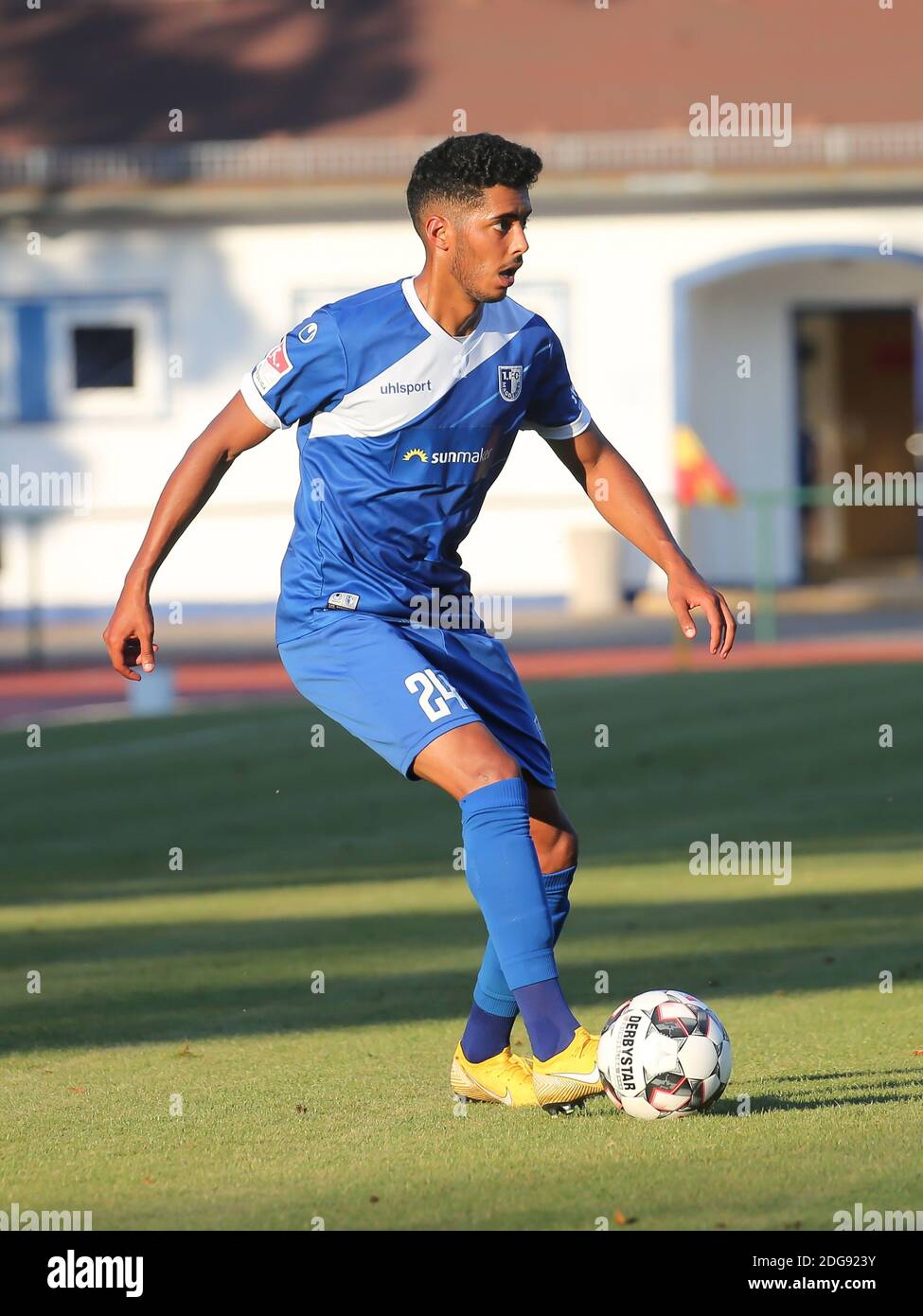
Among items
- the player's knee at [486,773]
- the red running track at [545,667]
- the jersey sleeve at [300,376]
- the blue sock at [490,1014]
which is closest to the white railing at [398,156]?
the red running track at [545,667]

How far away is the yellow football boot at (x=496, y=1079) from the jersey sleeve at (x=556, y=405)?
1.55 m

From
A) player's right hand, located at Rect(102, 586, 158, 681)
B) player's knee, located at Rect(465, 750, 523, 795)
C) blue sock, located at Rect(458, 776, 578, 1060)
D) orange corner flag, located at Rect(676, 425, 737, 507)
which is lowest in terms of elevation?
blue sock, located at Rect(458, 776, 578, 1060)

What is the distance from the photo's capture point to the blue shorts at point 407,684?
17.9 ft

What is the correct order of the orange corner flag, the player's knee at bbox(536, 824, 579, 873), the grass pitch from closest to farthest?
the grass pitch
the player's knee at bbox(536, 824, 579, 873)
the orange corner flag

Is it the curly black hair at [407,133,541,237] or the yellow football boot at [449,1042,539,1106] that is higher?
the curly black hair at [407,133,541,237]

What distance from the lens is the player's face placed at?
18.0ft

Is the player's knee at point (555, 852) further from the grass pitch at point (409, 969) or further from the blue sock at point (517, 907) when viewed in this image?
the grass pitch at point (409, 969)

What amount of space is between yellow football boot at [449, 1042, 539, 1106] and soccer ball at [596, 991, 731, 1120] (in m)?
0.36

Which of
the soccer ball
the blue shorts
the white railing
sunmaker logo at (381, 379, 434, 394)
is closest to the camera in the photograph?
the soccer ball

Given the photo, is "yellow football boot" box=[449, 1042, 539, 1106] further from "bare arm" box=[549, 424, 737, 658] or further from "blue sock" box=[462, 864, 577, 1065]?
"bare arm" box=[549, 424, 737, 658]

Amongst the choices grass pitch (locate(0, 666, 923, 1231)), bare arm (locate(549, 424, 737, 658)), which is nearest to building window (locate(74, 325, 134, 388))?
grass pitch (locate(0, 666, 923, 1231))

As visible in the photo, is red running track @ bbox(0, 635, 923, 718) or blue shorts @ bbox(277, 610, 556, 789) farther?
red running track @ bbox(0, 635, 923, 718)

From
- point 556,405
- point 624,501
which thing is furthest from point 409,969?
point 556,405
